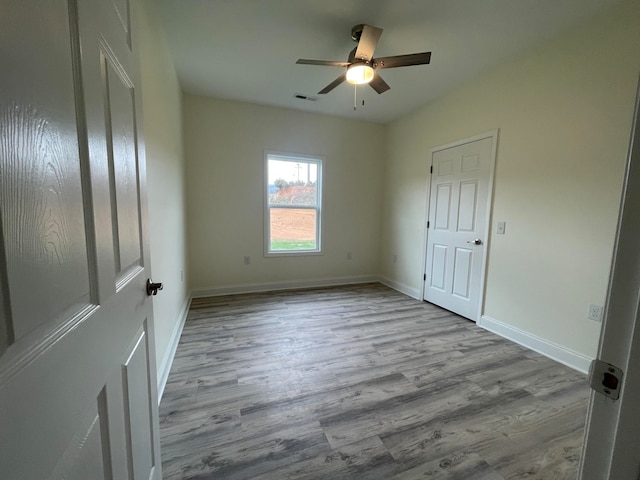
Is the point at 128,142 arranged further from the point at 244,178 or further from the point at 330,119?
the point at 330,119

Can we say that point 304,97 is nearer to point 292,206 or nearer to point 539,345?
point 292,206

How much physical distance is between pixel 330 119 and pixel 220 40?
1.98 m

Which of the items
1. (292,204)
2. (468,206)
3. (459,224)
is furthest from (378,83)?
(292,204)

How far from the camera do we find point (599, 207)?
6.26 feet

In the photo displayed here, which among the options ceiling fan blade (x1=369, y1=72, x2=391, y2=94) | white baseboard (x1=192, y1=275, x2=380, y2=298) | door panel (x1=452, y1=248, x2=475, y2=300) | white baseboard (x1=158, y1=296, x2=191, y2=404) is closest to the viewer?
white baseboard (x1=158, y1=296, x2=191, y2=404)

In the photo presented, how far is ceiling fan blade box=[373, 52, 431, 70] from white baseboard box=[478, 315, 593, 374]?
2522 mm

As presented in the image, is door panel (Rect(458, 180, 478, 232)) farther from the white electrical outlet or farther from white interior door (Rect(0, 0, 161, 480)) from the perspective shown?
white interior door (Rect(0, 0, 161, 480))

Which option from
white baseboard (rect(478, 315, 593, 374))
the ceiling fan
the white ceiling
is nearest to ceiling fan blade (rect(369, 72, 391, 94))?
the ceiling fan

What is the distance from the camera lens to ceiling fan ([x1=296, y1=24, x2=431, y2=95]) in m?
1.88

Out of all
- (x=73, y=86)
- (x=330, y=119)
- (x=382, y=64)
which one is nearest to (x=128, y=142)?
(x=73, y=86)

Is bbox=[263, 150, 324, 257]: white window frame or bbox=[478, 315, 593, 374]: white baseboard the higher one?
bbox=[263, 150, 324, 257]: white window frame

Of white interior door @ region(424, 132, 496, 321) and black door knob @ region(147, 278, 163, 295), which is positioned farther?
white interior door @ region(424, 132, 496, 321)

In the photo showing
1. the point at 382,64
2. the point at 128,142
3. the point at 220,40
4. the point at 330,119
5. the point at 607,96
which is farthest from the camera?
the point at 330,119

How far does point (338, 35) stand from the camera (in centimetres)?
214
